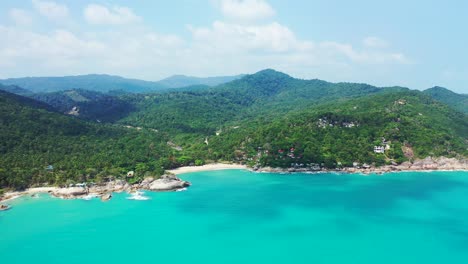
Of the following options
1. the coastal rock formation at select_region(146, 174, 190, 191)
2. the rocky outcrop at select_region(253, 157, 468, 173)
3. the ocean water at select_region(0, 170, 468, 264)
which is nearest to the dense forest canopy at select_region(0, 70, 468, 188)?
the rocky outcrop at select_region(253, 157, 468, 173)

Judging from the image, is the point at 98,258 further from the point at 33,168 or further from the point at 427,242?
the point at 427,242

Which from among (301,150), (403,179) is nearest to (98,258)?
(301,150)

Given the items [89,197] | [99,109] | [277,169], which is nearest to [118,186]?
[89,197]

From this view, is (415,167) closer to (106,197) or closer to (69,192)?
(106,197)

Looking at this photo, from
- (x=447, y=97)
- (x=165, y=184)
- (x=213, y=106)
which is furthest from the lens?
(x=447, y=97)

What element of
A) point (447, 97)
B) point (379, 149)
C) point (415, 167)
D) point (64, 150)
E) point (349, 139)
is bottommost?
point (415, 167)

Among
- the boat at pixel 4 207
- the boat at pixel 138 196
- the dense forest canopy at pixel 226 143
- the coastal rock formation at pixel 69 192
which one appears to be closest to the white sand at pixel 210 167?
the dense forest canopy at pixel 226 143
